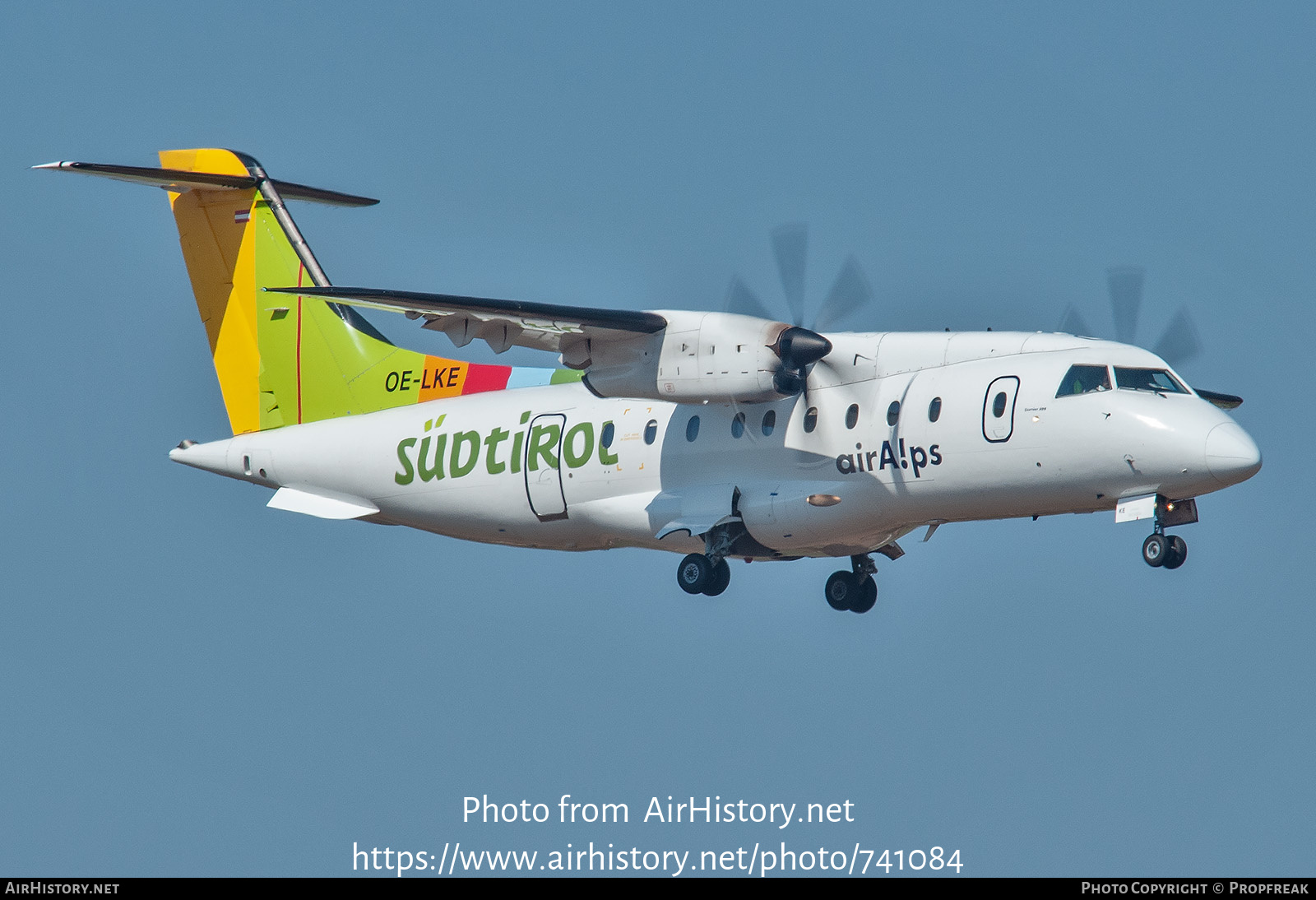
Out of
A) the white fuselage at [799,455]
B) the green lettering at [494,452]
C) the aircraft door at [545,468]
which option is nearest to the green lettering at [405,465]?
the white fuselage at [799,455]

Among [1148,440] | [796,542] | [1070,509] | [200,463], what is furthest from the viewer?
[200,463]

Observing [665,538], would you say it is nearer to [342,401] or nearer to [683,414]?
[683,414]

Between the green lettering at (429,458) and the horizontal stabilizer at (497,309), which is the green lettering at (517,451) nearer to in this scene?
the green lettering at (429,458)

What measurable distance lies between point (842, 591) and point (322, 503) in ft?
21.3

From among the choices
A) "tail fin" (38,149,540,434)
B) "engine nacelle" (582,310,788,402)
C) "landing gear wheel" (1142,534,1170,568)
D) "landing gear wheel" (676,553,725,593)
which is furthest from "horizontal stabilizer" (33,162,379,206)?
"landing gear wheel" (1142,534,1170,568)

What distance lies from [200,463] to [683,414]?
22.3ft

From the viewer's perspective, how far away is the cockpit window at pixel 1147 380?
15.9 metres

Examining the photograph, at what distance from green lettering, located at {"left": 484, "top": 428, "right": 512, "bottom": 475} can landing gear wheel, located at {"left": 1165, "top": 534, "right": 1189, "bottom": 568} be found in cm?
764

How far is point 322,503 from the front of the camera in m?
20.8

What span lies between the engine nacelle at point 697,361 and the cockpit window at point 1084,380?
112 inches

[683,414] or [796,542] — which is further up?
[683,414]

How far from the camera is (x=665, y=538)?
18344 mm

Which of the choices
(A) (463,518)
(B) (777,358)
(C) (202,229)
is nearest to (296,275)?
(C) (202,229)

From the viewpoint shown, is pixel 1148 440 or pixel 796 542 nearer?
pixel 1148 440
